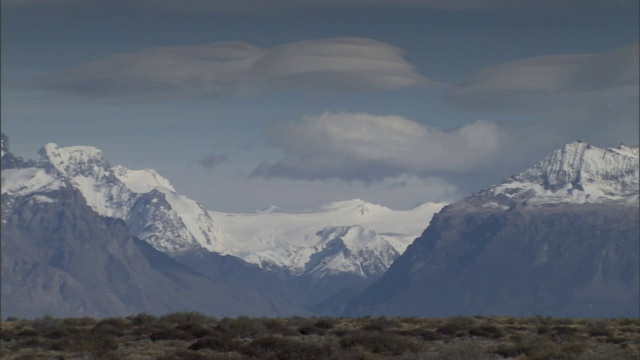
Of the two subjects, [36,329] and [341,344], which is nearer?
[341,344]

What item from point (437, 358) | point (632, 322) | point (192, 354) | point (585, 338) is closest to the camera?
point (437, 358)

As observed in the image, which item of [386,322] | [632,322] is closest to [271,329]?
[386,322]

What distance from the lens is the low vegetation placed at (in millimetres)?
71812

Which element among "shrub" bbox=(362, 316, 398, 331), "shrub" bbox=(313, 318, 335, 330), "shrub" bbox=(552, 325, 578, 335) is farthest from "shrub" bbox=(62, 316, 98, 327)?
"shrub" bbox=(552, 325, 578, 335)

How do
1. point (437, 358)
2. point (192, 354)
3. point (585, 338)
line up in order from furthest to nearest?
point (585, 338)
point (192, 354)
point (437, 358)

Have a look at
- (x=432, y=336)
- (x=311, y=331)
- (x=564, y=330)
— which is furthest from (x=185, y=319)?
(x=564, y=330)

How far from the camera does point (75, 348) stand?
8131cm

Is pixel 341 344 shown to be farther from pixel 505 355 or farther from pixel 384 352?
pixel 505 355

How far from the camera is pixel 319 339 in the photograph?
292 feet

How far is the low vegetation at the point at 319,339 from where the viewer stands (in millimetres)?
71812

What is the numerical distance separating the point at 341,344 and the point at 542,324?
3641 cm

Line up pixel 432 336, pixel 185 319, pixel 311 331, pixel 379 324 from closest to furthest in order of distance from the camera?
pixel 432 336 → pixel 311 331 → pixel 379 324 → pixel 185 319

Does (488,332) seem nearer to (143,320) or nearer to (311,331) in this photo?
(311,331)

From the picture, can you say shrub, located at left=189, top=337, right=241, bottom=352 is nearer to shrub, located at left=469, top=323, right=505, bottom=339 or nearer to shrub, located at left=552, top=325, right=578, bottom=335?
shrub, located at left=469, top=323, right=505, bottom=339
